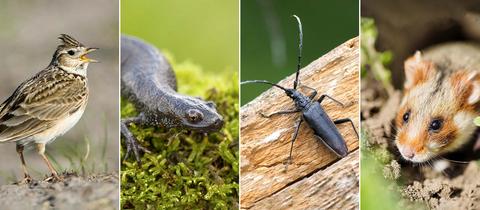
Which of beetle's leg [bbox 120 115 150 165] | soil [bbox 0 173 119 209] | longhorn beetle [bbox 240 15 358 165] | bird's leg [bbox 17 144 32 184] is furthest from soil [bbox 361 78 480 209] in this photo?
bird's leg [bbox 17 144 32 184]

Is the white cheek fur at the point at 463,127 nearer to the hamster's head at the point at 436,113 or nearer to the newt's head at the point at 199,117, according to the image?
the hamster's head at the point at 436,113

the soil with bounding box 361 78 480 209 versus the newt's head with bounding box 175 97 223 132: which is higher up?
the newt's head with bounding box 175 97 223 132

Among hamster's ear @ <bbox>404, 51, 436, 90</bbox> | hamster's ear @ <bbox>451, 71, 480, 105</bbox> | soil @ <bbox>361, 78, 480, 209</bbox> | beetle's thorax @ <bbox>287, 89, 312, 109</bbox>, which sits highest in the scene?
beetle's thorax @ <bbox>287, 89, 312, 109</bbox>

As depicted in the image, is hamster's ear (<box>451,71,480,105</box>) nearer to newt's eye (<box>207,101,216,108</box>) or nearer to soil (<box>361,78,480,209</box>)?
soil (<box>361,78,480,209</box>)

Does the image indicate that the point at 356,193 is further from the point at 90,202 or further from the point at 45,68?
the point at 45,68

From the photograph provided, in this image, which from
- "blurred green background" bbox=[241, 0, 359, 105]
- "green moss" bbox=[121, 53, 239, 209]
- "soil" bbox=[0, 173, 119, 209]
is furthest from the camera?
"blurred green background" bbox=[241, 0, 359, 105]

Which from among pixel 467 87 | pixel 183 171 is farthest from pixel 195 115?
pixel 467 87

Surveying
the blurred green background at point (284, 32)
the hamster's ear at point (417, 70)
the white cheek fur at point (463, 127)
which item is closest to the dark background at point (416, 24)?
the hamster's ear at point (417, 70)
